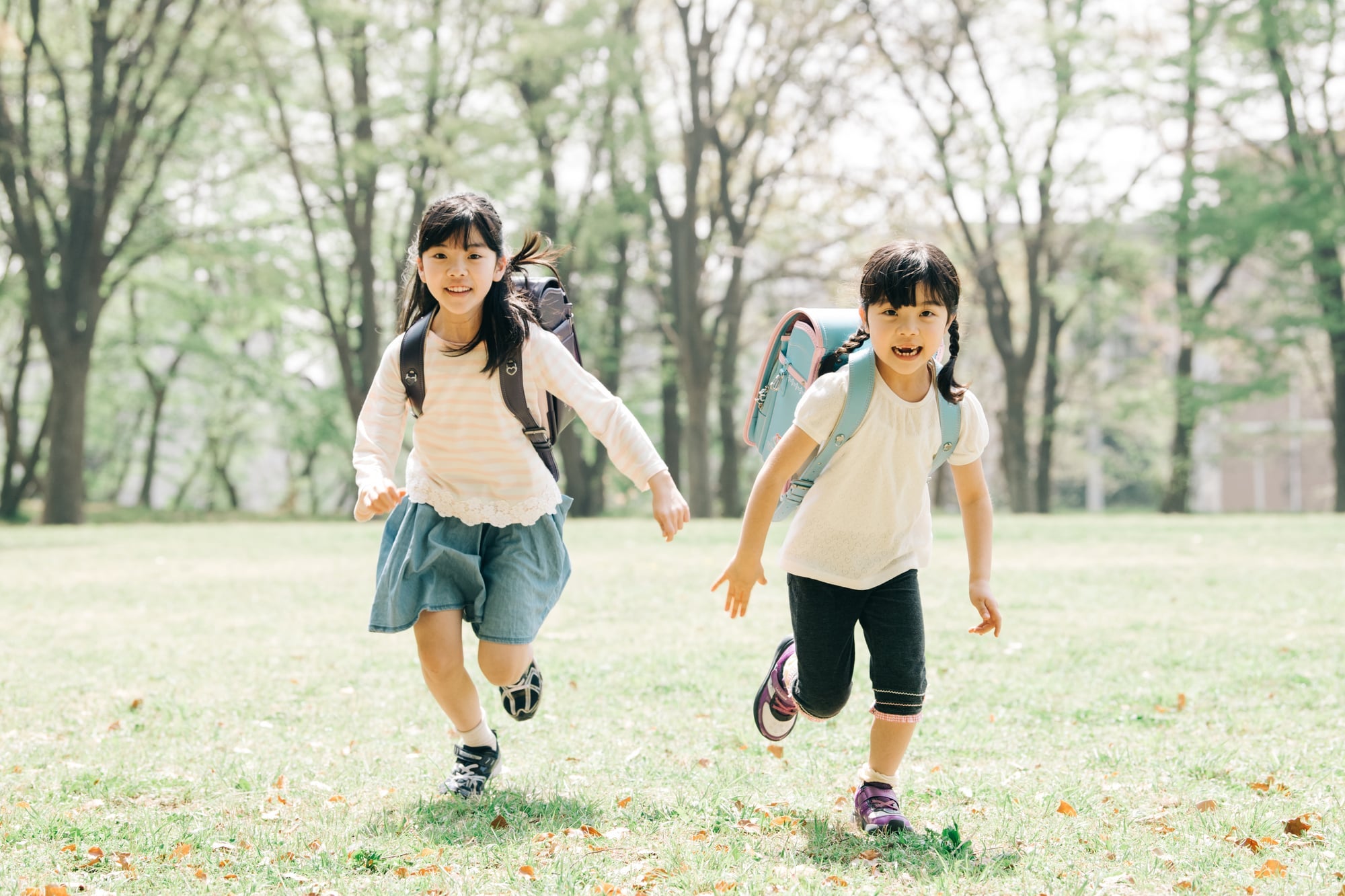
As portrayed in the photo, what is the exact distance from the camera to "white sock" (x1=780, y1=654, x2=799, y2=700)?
4.18m

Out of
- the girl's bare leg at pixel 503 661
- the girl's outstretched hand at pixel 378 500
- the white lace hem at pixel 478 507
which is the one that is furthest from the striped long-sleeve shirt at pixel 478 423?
the girl's bare leg at pixel 503 661

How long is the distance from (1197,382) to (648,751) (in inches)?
1071

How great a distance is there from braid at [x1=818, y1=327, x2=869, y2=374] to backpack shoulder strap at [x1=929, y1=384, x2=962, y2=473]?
0.88ft

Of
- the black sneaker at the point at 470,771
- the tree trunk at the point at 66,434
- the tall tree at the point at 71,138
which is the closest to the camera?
the black sneaker at the point at 470,771

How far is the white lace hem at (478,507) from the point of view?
4.12m

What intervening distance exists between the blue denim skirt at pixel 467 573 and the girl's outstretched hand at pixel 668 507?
55cm

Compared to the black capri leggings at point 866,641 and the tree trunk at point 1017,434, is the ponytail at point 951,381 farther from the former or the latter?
the tree trunk at point 1017,434

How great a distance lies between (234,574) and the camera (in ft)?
43.7

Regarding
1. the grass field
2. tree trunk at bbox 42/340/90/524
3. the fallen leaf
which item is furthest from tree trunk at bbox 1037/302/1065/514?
the fallen leaf

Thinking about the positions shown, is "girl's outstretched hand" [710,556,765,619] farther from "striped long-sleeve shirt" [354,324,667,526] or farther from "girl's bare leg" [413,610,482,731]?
"girl's bare leg" [413,610,482,731]

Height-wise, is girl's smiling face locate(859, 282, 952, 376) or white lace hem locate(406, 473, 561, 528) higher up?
girl's smiling face locate(859, 282, 952, 376)

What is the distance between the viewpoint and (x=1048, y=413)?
32.1 meters

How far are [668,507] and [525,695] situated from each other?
3.18 ft

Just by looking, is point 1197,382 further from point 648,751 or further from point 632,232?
point 648,751
